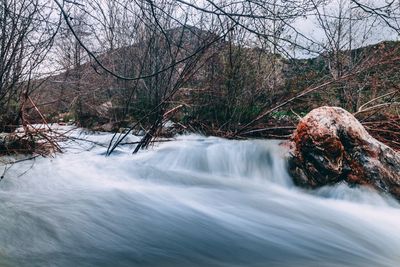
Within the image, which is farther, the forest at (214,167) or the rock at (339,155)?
the rock at (339,155)

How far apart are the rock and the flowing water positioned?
16 cm

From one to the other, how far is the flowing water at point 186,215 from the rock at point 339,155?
0.16m

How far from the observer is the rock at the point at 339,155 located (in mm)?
4633

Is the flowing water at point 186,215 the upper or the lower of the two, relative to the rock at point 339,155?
lower

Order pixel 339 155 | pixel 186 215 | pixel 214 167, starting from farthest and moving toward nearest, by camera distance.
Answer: pixel 214 167 < pixel 339 155 < pixel 186 215

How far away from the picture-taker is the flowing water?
10.1 ft

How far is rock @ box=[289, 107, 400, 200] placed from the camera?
463 cm

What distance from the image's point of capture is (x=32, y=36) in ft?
20.3

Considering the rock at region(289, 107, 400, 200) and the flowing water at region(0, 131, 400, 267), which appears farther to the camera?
the rock at region(289, 107, 400, 200)

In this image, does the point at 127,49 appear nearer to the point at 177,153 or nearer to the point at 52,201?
the point at 177,153

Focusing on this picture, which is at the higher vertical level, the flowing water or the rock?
the rock

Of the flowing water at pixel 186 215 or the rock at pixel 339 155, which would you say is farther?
the rock at pixel 339 155

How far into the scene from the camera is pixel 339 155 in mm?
4871

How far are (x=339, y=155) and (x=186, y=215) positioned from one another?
2098 millimetres
